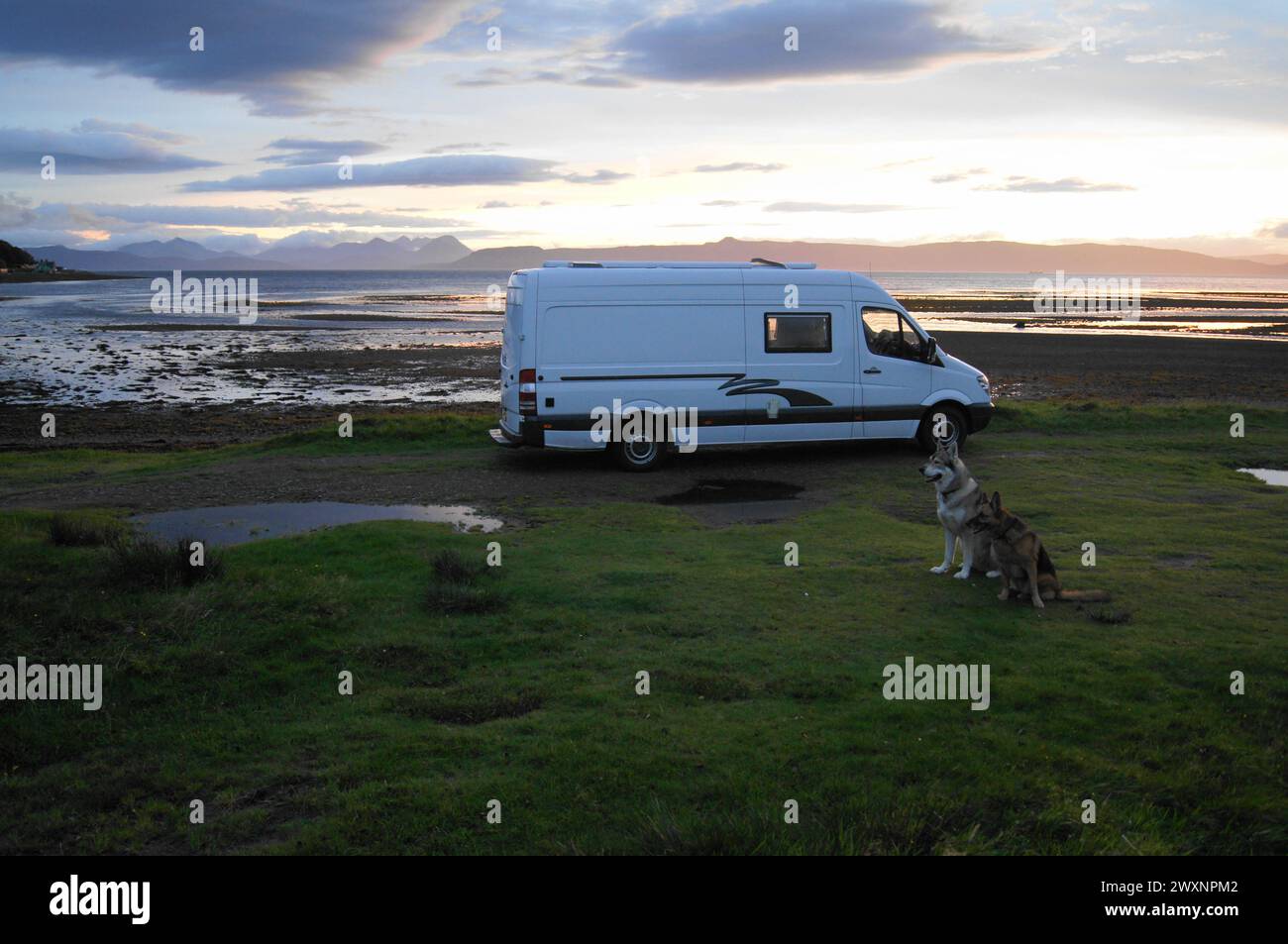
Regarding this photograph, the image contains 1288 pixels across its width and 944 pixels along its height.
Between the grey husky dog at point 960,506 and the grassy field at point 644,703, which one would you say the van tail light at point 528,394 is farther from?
the grey husky dog at point 960,506

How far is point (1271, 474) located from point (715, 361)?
8.75 m

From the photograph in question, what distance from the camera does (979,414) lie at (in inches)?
682

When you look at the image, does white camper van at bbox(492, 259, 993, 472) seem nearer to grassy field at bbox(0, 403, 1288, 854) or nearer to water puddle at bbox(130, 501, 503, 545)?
water puddle at bbox(130, 501, 503, 545)

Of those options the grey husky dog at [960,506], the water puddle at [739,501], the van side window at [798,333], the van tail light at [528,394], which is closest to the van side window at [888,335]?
the van side window at [798,333]

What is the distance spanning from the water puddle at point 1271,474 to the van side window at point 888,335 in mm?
5386

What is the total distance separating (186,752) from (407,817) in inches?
68.1

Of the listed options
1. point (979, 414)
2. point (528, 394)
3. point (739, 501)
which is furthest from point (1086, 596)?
point (979, 414)

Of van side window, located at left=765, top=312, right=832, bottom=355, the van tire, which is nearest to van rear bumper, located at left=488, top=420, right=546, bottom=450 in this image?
van side window, located at left=765, top=312, right=832, bottom=355

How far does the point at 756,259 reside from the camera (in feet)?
56.3

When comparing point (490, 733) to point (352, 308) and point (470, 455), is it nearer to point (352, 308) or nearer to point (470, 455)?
point (470, 455)

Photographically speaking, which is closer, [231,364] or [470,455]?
[470,455]

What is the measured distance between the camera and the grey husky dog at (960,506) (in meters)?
9.17
